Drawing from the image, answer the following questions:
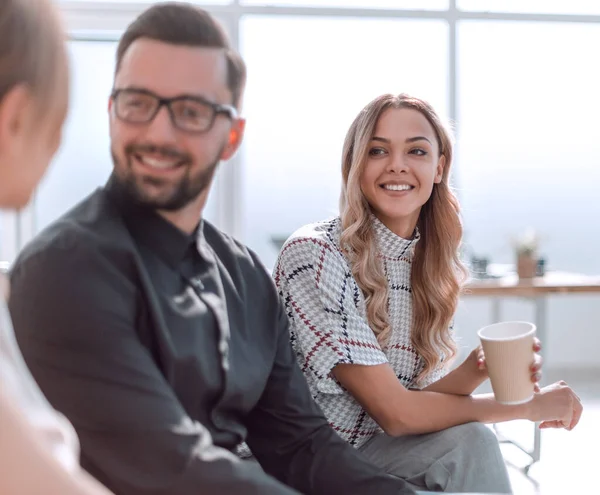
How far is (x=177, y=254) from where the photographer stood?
1227 millimetres

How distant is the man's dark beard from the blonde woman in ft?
1.90

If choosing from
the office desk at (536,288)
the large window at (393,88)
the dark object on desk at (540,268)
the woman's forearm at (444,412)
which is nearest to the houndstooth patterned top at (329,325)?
the woman's forearm at (444,412)

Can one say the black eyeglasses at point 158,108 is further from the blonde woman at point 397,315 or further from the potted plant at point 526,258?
the potted plant at point 526,258

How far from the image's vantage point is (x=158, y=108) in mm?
1166

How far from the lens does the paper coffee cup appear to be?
4.82 ft

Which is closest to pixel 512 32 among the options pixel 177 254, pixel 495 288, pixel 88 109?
pixel 495 288

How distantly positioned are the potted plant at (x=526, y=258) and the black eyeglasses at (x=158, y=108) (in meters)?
3.44

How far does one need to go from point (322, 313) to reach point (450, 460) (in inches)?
15.4

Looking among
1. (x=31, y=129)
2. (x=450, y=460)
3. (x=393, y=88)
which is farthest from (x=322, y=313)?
(x=393, y=88)

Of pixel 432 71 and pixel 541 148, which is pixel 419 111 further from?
pixel 541 148

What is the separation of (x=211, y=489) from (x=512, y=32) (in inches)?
215

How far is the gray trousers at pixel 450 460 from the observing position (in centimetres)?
164

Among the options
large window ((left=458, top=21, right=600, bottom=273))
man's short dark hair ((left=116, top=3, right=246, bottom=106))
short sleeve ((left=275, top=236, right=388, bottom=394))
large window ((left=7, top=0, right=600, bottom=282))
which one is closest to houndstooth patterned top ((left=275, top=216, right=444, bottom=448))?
short sleeve ((left=275, top=236, right=388, bottom=394))

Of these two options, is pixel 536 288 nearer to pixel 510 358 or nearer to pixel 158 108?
pixel 510 358
